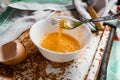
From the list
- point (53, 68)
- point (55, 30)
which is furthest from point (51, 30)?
point (53, 68)

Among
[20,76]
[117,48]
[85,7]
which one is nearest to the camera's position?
[20,76]

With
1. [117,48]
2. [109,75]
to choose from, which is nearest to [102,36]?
[117,48]

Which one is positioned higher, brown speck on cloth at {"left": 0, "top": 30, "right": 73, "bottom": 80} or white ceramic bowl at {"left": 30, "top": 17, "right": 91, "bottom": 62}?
white ceramic bowl at {"left": 30, "top": 17, "right": 91, "bottom": 62}

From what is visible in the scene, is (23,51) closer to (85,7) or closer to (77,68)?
(77,68)

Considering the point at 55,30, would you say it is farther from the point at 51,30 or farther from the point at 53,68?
the point at 53,68

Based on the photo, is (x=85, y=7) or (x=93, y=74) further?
(x=85, y=7)

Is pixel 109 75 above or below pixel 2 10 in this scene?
below

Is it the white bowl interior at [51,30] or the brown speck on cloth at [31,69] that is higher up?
the white bowl interior at [51,30]

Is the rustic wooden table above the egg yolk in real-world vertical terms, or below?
below

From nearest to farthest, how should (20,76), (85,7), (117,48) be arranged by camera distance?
1. (20,76)
2. (117,48)
3. (85,7)
